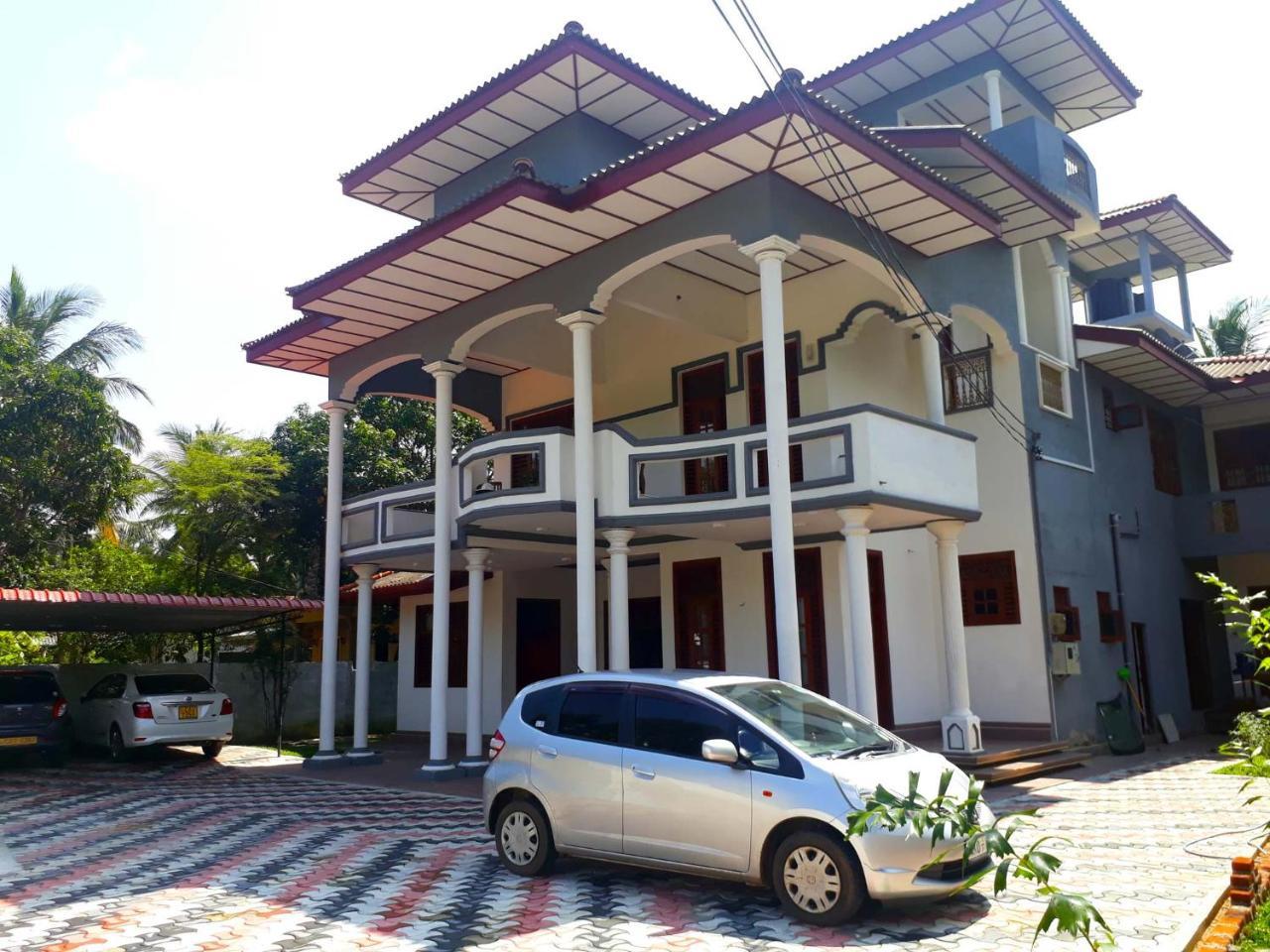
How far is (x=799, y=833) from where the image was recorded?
650 cm

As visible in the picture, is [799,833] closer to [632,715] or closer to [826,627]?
[632,715]

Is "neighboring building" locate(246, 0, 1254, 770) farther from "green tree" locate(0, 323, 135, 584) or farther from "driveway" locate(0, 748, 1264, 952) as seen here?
"green tree" locate(0, 323, 135, 584)

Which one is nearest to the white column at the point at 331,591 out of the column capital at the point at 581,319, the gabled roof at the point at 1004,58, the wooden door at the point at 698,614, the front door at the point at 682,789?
the wooden door at the point at 698,614

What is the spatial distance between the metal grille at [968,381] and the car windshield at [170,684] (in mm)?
12991

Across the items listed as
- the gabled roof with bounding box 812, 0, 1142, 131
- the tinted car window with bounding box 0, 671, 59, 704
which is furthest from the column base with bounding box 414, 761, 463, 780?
the gabled roof with bounding box 812, 0, 1142, 131

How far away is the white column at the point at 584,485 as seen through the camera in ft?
40.8

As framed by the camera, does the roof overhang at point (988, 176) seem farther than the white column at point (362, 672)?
No

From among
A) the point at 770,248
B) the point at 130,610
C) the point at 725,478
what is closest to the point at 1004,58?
the point at 725,478

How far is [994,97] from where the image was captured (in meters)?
16.6

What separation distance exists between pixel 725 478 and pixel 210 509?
18.0 meters

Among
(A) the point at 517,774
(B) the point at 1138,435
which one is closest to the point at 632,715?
(A) the point at 517,774

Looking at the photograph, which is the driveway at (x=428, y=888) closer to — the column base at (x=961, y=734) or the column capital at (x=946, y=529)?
the column base at (x=961, y=734)

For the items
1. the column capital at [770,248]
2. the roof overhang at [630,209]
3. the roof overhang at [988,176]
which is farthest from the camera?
the roof overhang at [988,176]

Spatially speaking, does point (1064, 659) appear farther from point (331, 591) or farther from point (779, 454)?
point (331, 591)
